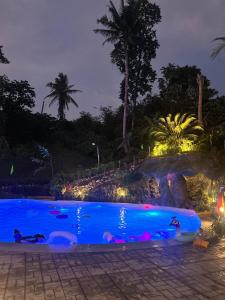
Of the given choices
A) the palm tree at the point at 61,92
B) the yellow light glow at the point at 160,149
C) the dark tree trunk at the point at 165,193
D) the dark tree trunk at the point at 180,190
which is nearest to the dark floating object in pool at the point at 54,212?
the dark tree trunk at the point at 165,193

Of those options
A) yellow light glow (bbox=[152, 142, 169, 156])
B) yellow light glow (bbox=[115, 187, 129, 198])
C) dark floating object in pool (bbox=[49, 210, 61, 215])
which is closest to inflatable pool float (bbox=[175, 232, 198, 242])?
dark floating object in pool (bbox=[49, 210, 61, 215])

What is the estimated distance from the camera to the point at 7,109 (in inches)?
1548

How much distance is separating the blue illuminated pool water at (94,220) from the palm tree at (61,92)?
1045 inches

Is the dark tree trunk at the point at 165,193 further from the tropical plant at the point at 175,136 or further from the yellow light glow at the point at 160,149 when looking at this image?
the yellow light glow at the point at 160,149

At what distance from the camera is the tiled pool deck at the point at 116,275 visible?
4.81 meters

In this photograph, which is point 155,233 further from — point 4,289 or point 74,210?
point 74,210

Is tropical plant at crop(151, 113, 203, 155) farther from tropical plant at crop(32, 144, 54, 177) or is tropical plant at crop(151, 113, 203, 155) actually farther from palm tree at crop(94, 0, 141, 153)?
tropical plant at crop(32, 144, 54, 177)

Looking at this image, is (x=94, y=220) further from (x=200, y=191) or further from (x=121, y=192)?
(x=121, y=192)

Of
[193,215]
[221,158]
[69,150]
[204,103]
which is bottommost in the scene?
[193,215]

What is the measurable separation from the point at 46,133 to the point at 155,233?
30393 mm

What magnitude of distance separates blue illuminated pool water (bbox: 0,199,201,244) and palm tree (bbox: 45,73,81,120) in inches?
1045

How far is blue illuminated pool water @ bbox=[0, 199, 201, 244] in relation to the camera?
11758mm

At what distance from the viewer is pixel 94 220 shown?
52.2 ft

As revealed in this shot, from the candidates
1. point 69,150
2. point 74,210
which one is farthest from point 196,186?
point 69,150
